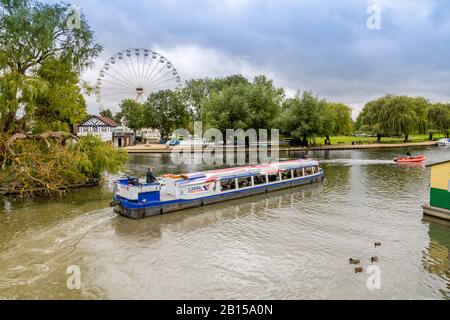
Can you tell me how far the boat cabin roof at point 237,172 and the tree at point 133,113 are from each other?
215ft

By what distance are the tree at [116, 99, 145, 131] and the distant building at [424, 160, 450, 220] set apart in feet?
253

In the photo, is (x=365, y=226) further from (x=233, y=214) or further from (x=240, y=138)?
(x=240, y=138)

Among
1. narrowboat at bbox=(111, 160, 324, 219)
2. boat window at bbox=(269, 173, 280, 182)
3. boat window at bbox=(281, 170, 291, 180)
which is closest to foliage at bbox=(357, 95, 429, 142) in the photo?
narrowboat at bbox=(111, 160, 324, 219)

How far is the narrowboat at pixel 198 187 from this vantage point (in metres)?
18.5

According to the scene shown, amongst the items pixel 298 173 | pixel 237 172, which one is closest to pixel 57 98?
pixel 237 172

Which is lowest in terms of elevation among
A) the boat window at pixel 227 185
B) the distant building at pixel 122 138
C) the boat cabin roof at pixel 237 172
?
the boat window at pixel 227 185

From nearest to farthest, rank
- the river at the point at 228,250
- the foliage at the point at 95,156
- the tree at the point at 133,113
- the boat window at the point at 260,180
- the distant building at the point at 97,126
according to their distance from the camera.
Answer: the river at the point at 228,250, the foliage at the point at 95,156, the boat window at the point at 260,180, the distant building at the point at 97,126, the tree at the point at 133,113

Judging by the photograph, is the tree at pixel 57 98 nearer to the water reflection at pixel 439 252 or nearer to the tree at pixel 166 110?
the water reflection at pixel 439 252

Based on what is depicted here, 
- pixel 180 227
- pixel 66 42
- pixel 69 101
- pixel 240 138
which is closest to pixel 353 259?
pixel 180 227

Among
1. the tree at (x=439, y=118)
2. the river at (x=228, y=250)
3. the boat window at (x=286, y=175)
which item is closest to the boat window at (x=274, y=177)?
the boat window at (x=286, y=175)

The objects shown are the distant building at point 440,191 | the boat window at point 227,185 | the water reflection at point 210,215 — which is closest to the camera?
the water reflection at point 210,215

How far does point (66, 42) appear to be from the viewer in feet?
81.5

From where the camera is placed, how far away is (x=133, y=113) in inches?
3607
